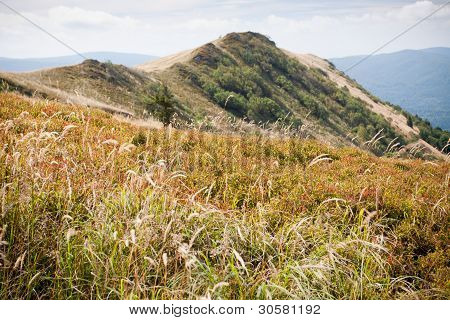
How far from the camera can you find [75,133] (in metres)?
9.04

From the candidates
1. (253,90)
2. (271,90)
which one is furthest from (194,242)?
(271,90)

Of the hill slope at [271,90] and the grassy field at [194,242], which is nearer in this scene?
the grassy field at [194,242]

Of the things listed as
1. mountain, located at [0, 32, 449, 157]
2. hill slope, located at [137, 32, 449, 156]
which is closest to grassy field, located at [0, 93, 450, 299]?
mountain, located at [0, 32, 449, 157]

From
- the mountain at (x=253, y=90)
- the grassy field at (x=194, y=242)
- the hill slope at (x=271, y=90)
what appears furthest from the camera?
the hill slope at (x=271, y=90)

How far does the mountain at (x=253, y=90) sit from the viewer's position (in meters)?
62.0

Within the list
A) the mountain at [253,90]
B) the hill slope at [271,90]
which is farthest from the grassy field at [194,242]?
the hill slope at [271,90]

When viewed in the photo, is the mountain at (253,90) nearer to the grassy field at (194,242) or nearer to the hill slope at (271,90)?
the hill slope at (271,90)

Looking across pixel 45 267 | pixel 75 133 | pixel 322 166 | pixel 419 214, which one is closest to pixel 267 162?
pixel 322 166

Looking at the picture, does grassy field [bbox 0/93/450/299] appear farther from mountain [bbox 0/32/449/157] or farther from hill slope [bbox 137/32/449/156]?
hill slope [bbox 137/32/449/156]

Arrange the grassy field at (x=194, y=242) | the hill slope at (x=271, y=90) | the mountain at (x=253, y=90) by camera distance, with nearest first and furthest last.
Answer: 1. the grassy field at (x=194, y=242)
2. the mountain at (x=253, y=90)
3. the hill slope at (x=271, y=90)
